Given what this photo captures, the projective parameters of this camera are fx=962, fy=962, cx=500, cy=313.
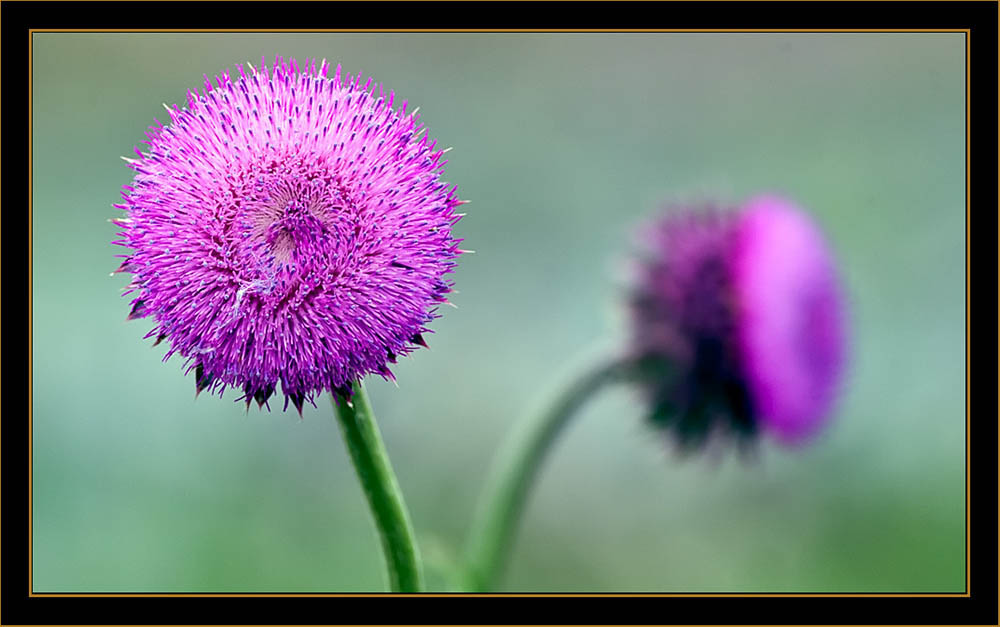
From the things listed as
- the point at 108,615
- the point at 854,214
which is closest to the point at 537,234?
the point at 854,214

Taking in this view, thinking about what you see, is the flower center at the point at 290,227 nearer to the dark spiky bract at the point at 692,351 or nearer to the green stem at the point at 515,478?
the green stem at the point at 515,478

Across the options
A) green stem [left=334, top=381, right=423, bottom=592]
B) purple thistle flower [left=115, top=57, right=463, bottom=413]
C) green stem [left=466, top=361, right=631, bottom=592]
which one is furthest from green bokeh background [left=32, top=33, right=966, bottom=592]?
purple thistle flower [left=115, top=57, right=463, bottom=413]

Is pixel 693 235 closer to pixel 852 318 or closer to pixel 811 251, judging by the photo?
pixel 811 251

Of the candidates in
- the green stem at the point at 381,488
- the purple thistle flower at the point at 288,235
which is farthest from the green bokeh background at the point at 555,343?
the purple thistle flower at the point at 288,235

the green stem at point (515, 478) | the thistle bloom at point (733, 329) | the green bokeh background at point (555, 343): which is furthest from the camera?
the green bokeh background at point (555, 343)

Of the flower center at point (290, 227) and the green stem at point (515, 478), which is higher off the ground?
the flower center at point (290, 227)

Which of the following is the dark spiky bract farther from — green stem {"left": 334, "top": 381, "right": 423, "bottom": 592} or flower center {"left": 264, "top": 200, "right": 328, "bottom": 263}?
flower center {"left": 264, "top": 200, "right": 328, "bottom": 263}
